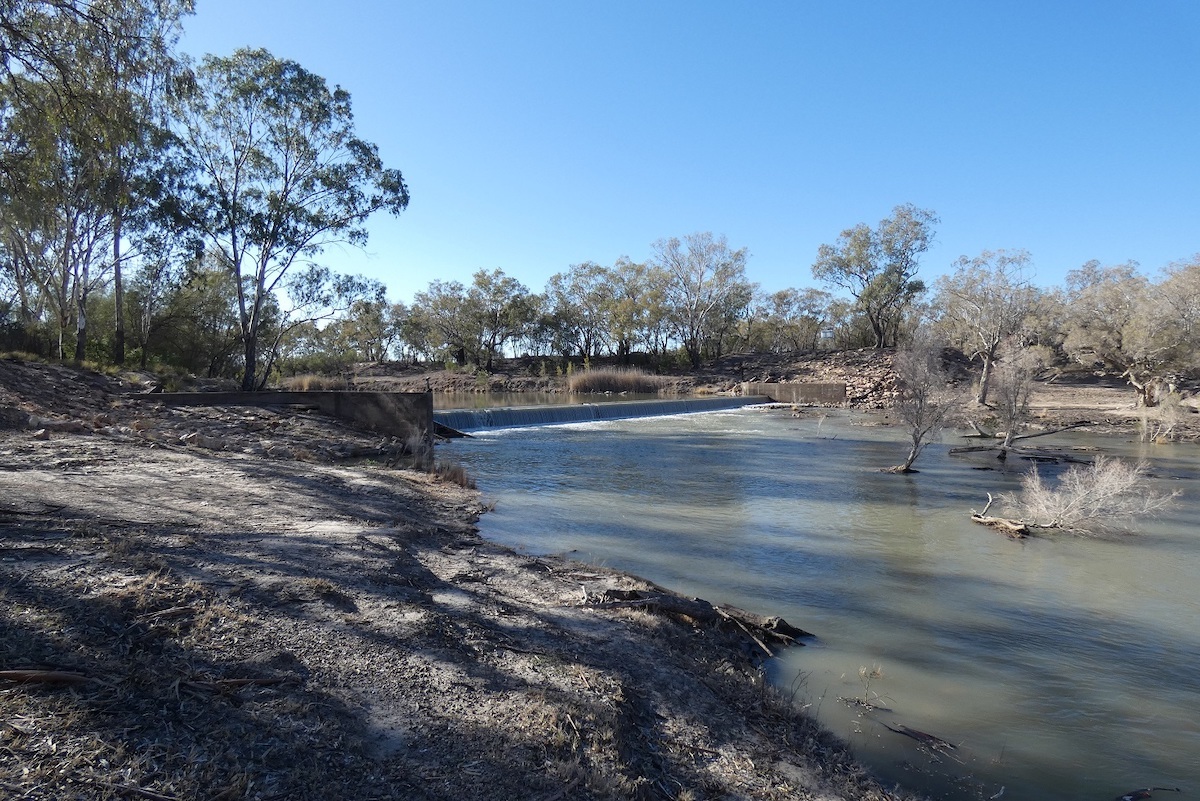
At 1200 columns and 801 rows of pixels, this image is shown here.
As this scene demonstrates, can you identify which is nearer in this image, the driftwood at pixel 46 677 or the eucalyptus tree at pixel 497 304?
the driftwood at pixel 46 677

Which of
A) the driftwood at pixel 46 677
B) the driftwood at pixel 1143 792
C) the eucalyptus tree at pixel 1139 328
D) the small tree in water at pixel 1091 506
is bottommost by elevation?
the driftwood at pixel 1143 792

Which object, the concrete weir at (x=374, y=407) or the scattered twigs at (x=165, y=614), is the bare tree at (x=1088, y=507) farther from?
the concrete weir at (x=374, y=407)

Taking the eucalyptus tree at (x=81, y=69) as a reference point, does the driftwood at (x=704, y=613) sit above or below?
below

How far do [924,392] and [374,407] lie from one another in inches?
517

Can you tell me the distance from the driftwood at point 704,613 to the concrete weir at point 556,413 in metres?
16.9

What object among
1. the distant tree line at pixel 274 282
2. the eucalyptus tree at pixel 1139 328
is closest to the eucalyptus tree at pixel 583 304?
the distant tree line at pixel 274 282

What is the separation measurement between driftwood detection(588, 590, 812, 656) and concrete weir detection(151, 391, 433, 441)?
12116 millimetres

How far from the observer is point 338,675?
336 cm

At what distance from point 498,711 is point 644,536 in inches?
243

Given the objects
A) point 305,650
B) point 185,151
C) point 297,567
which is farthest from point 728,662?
point 185,151

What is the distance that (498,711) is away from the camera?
10.7 feet

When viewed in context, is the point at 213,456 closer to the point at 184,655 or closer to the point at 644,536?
the point at 644,536

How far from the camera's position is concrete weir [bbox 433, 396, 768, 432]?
78.8 ft

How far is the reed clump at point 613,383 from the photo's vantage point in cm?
4741
